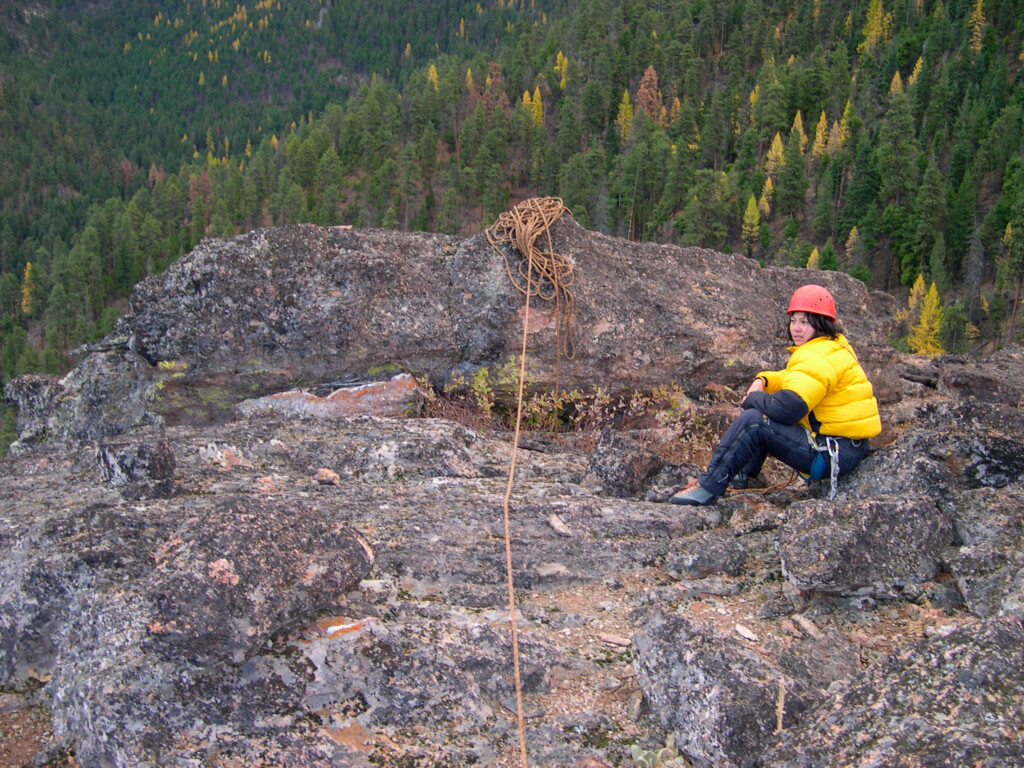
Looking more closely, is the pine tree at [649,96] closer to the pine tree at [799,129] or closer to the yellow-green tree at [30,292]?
the pine tree at [799,129]

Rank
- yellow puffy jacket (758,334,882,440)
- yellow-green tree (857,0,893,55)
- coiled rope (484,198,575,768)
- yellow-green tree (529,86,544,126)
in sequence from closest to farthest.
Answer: yellow puffy jacket (758,334,882,440) → coiled rope (484,198,575,768) → yellow-green tree (857,0,893,55) → yellow-green tree (529,86,544,126)

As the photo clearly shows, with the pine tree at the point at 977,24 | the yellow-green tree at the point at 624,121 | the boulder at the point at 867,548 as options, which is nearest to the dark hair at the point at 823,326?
the boulder at the point at 867,548

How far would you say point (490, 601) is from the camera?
4988 millimetres

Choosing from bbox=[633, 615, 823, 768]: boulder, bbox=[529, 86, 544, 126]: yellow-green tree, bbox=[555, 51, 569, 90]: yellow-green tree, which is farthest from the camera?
bbox=[555, 51, 569, 90]: yellow-green tree

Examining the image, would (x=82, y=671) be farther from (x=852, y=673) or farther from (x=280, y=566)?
(x=852, y=673)

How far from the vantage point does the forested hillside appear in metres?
69.7

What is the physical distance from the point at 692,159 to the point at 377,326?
84.4 m

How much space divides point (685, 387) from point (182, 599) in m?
7.37

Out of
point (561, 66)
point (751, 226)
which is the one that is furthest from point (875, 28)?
point (751, 226)

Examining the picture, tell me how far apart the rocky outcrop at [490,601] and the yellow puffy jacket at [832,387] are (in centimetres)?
35

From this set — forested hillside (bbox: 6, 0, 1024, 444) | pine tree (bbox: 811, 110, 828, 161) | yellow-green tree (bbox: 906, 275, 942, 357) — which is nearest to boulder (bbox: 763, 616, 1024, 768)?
yellow-green tree (bbox: 906, 275, 942, 357)

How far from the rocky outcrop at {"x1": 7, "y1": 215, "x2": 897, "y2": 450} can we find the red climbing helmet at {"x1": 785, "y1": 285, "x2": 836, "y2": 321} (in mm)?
4022

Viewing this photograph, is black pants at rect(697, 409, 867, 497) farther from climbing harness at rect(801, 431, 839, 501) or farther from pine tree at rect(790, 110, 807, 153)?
Answer: pine tree at rect(790, 110, 807, 153)

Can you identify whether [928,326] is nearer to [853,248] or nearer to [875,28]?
[853,248]
